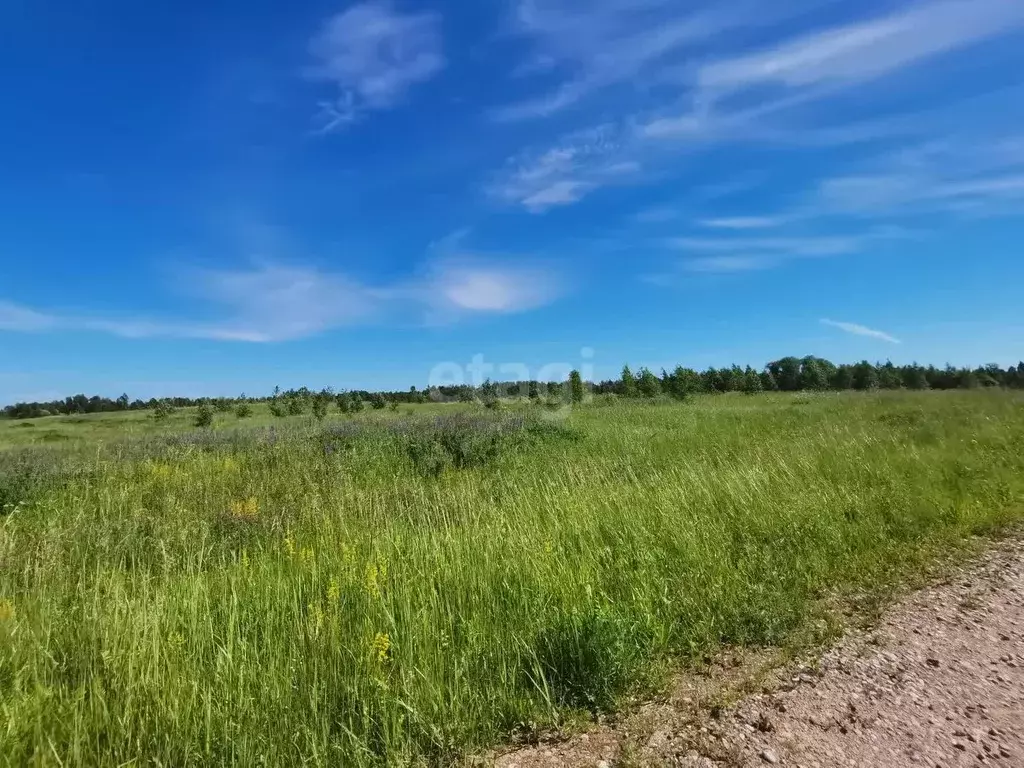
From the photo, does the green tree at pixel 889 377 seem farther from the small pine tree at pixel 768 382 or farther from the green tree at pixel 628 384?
→ the green tree at pixel 628 384

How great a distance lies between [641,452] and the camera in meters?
12.7

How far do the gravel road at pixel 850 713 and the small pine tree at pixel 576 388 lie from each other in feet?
127

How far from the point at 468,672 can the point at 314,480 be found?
6.98m

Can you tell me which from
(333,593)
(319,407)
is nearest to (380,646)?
(333,593)

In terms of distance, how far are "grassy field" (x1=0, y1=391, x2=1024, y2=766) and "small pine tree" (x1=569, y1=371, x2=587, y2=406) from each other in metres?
34.5

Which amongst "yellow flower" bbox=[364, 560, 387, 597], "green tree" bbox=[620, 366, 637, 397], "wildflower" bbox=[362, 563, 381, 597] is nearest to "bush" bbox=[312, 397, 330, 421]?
"yellow flower" bbox=[364, 560, 387, 597]

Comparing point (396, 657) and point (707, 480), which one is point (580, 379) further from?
point (396, 657)

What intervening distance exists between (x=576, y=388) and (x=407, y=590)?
44.6m

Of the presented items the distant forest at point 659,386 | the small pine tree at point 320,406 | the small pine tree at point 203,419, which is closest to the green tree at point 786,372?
the distant forest at point 659,386

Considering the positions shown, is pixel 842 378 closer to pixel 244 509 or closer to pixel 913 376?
pixel 913 376

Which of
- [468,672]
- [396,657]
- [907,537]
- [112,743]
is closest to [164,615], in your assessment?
[112,743]

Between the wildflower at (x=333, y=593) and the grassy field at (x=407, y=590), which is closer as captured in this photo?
the grassy field at (x=407, y=590)

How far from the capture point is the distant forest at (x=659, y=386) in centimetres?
3369

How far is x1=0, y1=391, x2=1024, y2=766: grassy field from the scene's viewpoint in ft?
8.96
